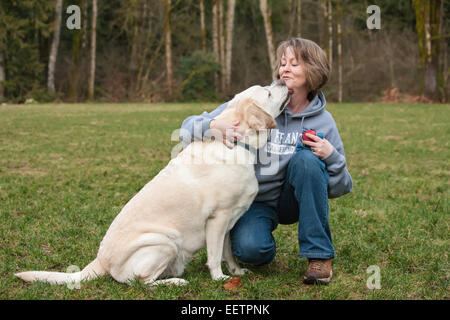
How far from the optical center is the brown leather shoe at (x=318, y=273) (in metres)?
3.41

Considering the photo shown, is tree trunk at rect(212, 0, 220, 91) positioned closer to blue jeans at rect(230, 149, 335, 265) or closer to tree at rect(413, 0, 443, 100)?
tree at rect(413, 0, 443, 100)

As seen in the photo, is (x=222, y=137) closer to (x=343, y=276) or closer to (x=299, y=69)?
(x=299, y=69)

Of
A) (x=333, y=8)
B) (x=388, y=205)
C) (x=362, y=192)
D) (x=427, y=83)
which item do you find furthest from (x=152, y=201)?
(x=333, y=8)

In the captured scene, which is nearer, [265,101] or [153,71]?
[265,101]

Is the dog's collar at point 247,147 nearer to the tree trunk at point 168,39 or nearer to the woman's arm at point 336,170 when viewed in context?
the woman's arm at point 336,170

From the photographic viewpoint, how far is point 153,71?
110ft

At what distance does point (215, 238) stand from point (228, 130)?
71 cm

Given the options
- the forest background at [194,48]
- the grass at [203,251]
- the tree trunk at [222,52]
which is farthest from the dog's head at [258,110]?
the tree trunk at [222,52]

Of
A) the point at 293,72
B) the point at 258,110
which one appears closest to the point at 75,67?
the point at 293,72

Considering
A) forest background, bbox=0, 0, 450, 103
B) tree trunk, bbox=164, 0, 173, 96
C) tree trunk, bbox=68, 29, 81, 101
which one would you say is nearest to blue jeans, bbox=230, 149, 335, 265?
forest background, bbox=0, 0, 450, 103

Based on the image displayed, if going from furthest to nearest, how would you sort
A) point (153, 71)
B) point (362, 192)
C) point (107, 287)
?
point (153, 71)
point (362, 192)
point (107, 287)

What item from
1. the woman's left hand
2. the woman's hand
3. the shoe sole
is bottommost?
the shoe sole

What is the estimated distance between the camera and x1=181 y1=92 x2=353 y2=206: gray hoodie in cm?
357

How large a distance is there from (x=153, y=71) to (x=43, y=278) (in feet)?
103
